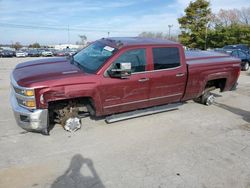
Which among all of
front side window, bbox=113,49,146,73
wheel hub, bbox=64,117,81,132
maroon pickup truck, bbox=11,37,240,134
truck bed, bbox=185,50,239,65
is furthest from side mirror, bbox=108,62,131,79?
truck bed, bbox=185,50,239,65

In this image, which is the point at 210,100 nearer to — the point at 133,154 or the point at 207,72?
the point at 207,72

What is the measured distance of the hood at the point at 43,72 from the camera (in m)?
4.27

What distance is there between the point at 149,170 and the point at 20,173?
75.4 inches

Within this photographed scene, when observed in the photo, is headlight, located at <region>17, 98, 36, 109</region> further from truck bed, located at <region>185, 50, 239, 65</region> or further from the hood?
truck bed, located at <region>185, 50, 239, 65</region>

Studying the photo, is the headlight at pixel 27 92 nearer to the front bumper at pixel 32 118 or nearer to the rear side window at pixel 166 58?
the front bumper at pixel 32 118

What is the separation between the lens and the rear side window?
17.7 feet

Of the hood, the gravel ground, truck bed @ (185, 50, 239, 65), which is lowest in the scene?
the gravel ground

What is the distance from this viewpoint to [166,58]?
5.59m

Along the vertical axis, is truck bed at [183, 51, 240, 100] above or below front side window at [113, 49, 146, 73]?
below

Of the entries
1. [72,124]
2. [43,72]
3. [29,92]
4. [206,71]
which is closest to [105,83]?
[72,124]

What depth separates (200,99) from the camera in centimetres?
719

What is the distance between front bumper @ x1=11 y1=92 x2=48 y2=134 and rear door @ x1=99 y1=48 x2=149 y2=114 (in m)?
1.17

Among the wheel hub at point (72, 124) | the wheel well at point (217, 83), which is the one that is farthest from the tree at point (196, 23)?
the wheel hub at point (72, 124)

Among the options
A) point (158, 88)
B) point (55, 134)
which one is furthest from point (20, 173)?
point (158, 88)
